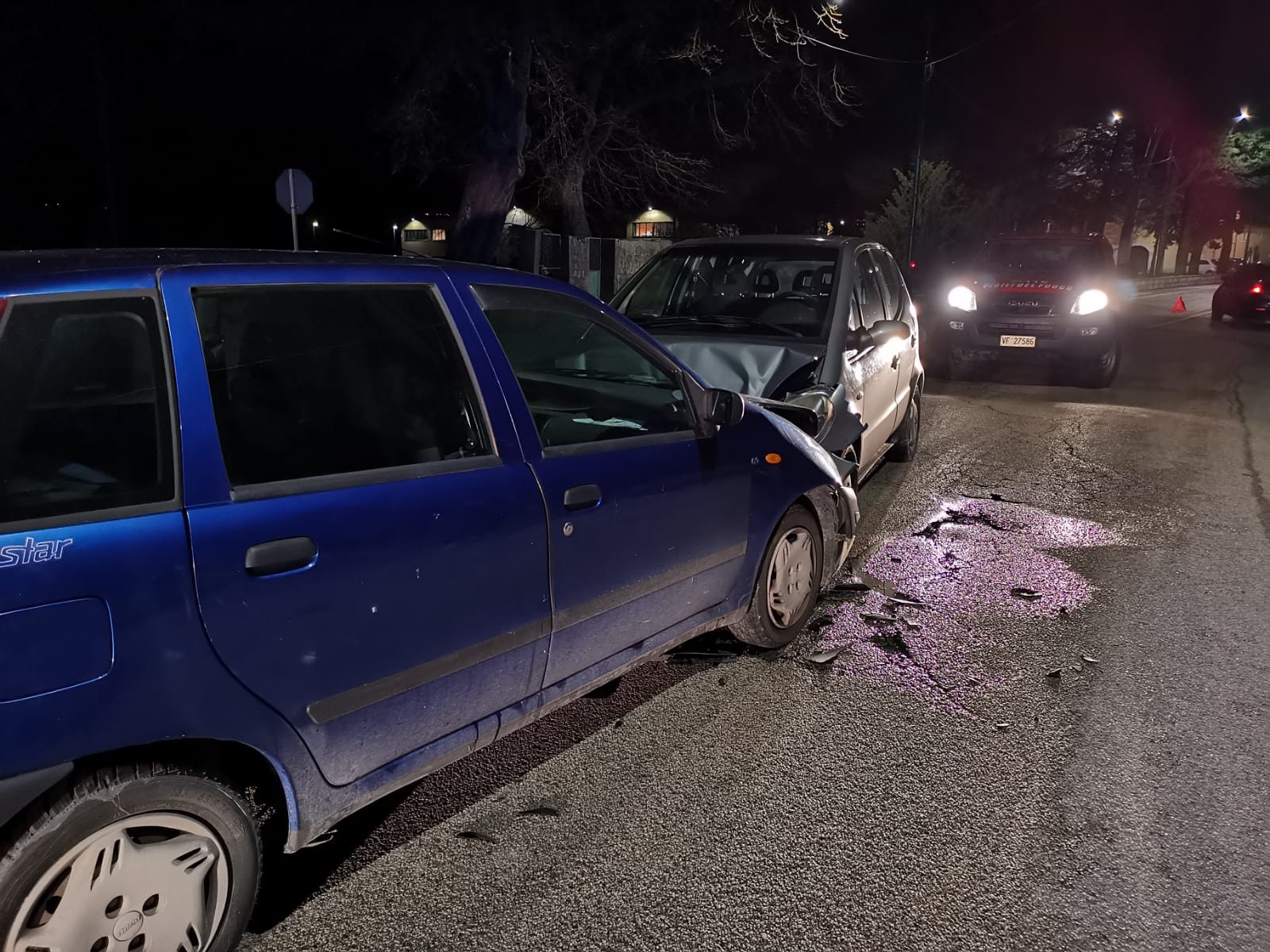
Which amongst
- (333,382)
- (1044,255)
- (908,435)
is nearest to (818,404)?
(908,435)

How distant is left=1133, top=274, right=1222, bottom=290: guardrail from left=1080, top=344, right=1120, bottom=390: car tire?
2857 centimetres

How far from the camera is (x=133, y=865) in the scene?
207 cm

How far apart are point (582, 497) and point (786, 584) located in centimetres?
159

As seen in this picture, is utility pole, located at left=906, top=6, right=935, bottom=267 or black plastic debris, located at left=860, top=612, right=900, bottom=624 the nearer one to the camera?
black plastic debris, located at left=860, top=612, right=900, bottom=624

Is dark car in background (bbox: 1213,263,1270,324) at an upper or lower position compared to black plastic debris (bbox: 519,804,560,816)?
upper

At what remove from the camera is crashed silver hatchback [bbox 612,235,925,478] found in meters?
5.73

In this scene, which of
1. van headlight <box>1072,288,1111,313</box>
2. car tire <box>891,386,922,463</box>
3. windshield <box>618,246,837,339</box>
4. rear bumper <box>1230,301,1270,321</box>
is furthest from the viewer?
rear bumper <box>1230,301,1270,321</box>

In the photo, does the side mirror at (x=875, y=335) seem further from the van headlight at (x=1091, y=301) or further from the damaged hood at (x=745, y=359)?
the van headlight at (x=1091, y=301)

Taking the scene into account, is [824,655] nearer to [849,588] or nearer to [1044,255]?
[849,588]

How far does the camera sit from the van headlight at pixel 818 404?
17.2ft

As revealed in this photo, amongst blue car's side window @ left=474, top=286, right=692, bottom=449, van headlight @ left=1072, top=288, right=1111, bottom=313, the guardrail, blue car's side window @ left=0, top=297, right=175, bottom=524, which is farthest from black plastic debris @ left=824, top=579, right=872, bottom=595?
the guardrail

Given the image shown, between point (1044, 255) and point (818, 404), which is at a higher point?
point (1044, 255)

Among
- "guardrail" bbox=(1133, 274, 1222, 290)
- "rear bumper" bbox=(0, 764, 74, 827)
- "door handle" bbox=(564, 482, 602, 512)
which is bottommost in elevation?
"rear bumper" bbox=(0, 764, 74, 827)

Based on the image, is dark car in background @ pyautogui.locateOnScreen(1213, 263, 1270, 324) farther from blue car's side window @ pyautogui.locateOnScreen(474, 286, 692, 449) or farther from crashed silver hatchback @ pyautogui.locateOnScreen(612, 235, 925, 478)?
blue car's side window @ pyautogui.locateOnScreen(474, 286, 692, 449)
